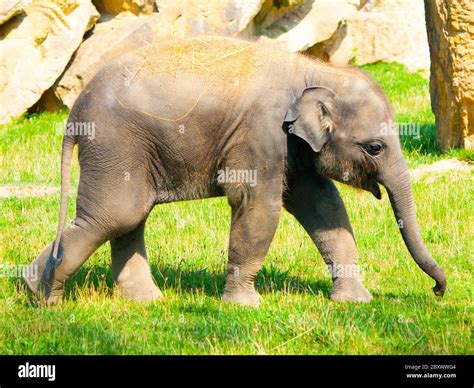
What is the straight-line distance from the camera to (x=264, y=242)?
8695 mm

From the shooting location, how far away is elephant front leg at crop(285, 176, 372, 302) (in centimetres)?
904

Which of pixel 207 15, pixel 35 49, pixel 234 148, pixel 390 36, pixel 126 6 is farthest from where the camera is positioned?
pixel 390 36

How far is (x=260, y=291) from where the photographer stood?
31.1 ft

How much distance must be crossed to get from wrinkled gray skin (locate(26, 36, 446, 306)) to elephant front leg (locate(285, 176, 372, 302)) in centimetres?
31

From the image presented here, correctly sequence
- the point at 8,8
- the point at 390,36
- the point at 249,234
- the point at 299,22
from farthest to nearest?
1. the point at 390,36
2. the point at 299,22
3. the point at 8,8
4. the point at 249,234

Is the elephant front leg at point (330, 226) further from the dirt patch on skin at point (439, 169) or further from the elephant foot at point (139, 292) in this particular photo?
the dirt patch on skin at point (439, 169)

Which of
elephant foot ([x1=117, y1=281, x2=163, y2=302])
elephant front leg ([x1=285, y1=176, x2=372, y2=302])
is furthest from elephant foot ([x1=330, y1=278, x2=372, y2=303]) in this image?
elephant foot ([x1=117, y1=281, x2=163, y2=302])

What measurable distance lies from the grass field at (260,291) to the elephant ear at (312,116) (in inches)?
61.9

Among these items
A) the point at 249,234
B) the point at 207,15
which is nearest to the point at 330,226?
the point at 249,234

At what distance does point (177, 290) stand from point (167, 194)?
1.15m

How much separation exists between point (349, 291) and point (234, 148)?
6.07 feet

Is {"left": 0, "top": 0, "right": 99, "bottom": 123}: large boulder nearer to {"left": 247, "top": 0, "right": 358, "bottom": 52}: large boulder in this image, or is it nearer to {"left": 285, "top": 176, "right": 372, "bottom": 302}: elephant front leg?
{"left": 247, "top": 0, "right": 358, "bottom": 52}: large boulder

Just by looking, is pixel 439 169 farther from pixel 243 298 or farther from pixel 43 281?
pixel 43 281

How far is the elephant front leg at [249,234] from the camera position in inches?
336
